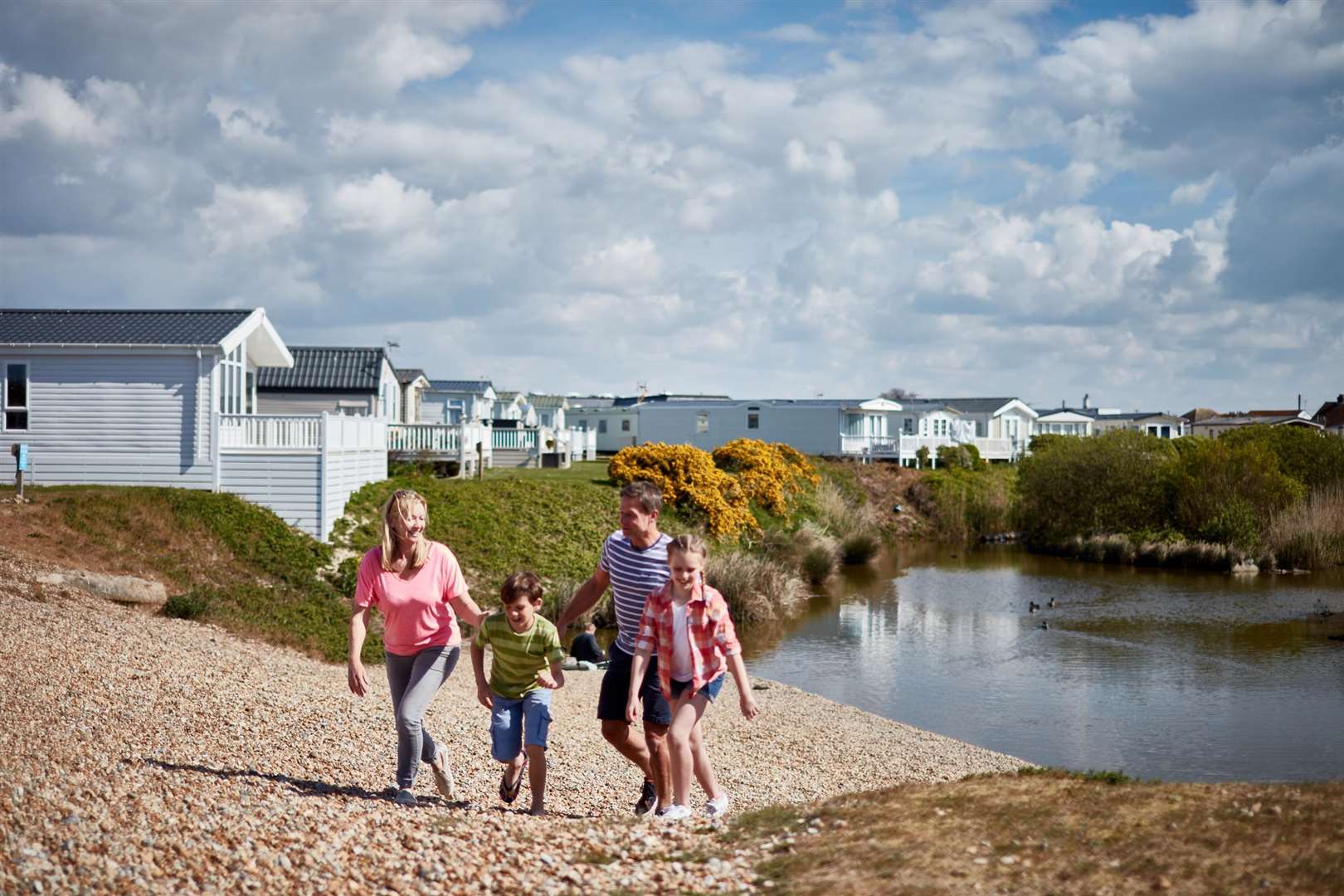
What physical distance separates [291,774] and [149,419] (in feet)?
52.6

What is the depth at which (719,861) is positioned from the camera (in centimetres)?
567

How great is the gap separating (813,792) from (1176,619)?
52.4 feet

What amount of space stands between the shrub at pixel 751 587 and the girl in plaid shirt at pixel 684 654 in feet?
49.5

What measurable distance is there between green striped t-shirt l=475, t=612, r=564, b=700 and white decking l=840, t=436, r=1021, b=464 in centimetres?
4930

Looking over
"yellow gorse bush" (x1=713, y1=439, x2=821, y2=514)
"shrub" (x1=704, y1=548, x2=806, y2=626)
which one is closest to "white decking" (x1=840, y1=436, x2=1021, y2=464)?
"yellow gorse bush" (x1=713, y1=439, x2=821, y2=514)

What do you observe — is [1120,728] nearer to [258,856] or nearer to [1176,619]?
[1176,619]

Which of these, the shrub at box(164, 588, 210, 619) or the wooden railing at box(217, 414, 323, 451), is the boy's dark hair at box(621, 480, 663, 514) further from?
the wooden railing at box(217, 414, 323, 451)

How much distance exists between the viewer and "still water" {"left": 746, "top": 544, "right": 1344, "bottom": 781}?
13727 millimetres

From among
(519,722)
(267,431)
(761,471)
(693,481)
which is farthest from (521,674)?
(761,471)

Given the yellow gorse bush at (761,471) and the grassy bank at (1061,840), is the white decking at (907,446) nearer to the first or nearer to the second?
the yellow gorse bush at (761,471)

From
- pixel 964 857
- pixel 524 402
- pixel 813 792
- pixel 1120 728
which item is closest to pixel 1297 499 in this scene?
pixel 1120 728

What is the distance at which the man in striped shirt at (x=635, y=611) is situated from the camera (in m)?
6.73

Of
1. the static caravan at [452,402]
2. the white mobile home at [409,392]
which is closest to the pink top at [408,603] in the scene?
the white mobile home at [409,392]

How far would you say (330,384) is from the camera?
116ft
